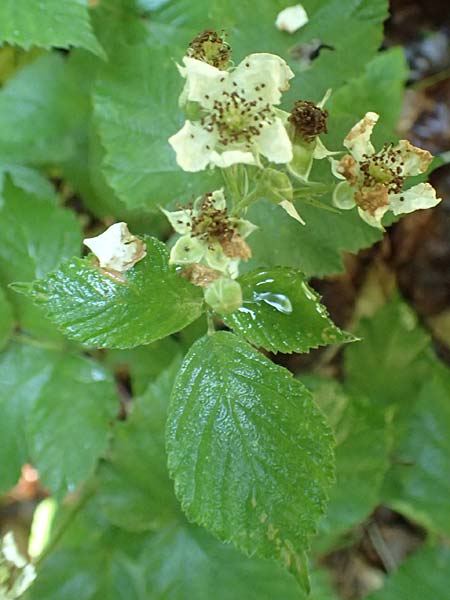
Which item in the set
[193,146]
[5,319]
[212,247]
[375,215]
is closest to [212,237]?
[212,247]

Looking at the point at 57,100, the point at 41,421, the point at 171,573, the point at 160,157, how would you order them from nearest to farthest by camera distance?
the point at 160,157
the point at 41,421
the point at 171,573
the point at 57,100

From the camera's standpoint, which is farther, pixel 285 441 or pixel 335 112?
pixel 335 112

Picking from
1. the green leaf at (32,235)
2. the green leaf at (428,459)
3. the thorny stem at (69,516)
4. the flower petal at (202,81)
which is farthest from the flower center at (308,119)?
the thorny stem at (69,516)

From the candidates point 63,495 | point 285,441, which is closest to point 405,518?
point 63,495

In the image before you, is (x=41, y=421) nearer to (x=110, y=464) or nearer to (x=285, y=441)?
(x=110, y=464)

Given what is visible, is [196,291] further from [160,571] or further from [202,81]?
[160,571]
